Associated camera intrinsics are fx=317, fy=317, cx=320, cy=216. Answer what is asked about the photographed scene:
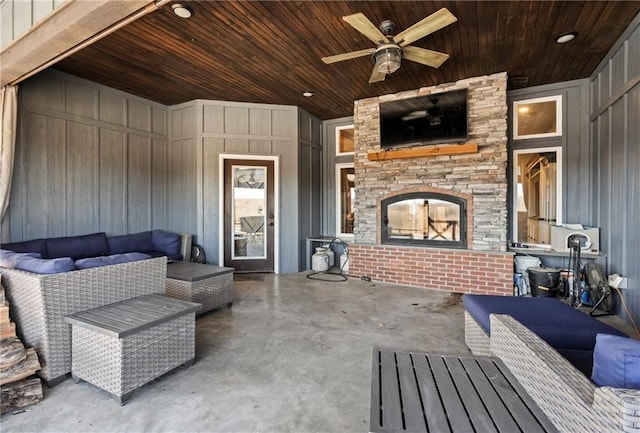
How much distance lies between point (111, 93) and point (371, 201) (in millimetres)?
4622

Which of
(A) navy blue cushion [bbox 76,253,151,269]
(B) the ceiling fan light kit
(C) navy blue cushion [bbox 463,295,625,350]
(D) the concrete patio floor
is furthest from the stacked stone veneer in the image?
(A) navy blue cushion [bbox 76,253,151,269]

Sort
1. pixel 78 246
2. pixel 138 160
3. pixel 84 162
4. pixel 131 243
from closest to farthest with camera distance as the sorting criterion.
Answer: pixel 78 246
pixel 84 162
pixel 131 243
pixel 138 160

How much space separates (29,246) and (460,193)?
19.3 ft

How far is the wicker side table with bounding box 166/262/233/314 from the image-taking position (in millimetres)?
3586

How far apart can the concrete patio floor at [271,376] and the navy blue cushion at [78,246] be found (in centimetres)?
227

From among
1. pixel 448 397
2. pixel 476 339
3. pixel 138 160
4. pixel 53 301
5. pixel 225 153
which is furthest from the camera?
pixel 225 153

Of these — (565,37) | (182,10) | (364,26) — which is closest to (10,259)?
(182,10)

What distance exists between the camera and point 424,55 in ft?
10.8

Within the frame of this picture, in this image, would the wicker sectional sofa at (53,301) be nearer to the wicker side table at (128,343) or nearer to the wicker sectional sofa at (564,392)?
the wicker side table at (128,343)

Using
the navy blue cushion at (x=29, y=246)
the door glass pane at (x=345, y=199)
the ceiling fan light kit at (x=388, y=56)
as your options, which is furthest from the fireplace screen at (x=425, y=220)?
the navy blue cushion at (x=29, y=246)

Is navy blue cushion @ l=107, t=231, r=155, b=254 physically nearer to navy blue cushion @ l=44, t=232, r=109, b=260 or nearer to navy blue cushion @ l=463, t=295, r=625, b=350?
navy blue cushion @ l=44, t=232, r=109, b=260

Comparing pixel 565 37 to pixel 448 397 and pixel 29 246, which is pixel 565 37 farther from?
pixel 29 246

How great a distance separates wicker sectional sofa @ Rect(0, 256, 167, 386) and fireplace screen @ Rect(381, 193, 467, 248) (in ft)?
13.4

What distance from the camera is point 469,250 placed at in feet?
15.6
